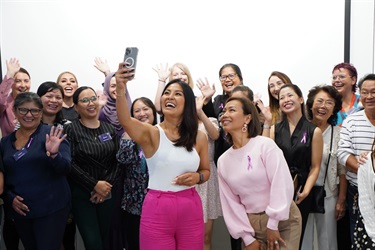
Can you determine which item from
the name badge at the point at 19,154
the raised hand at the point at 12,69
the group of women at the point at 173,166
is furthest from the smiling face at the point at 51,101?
the name badge at the point at 19,154

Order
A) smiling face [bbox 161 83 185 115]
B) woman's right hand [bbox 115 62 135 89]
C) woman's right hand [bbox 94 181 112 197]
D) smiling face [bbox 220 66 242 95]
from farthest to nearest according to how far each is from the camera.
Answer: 1. smiling face [bbox 220 66 242 95]
2. woman's right hand [bbox 94 181 112 197]
3. smiling face [bbox 161 83 185 115]
4. woman's right hand [bbox 115 62 135 89]

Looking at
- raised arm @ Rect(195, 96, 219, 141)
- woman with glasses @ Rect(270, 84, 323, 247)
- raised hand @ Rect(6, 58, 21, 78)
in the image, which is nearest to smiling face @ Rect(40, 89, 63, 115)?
raised hand @ Rect(6, 58, 21, 78)

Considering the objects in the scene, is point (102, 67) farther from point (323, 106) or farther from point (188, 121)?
point (323, 106)

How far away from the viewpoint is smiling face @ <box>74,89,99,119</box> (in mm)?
3357

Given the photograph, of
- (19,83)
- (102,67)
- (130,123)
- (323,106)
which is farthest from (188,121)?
(102,67)

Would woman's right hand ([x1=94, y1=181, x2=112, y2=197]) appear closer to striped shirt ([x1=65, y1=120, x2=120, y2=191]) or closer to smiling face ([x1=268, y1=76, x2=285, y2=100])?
striped shirt ([x1=65, y1=120, x2=120, y2=191])

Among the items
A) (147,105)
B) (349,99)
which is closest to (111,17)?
(147,105)

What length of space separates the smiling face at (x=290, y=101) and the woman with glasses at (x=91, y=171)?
1395 millimetres

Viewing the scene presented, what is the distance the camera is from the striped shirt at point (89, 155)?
3262mm

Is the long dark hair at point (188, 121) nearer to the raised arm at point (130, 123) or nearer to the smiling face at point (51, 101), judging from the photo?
the raised arm at point (130, 123)

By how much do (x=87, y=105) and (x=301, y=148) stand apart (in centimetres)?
172

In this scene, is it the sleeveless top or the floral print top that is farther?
the floral print top

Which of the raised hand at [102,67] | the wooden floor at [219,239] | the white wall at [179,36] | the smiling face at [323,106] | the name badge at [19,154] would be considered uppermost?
the white wall at [179,36]

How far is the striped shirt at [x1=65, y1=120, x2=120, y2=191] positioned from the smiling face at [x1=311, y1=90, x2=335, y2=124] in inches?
65.4
